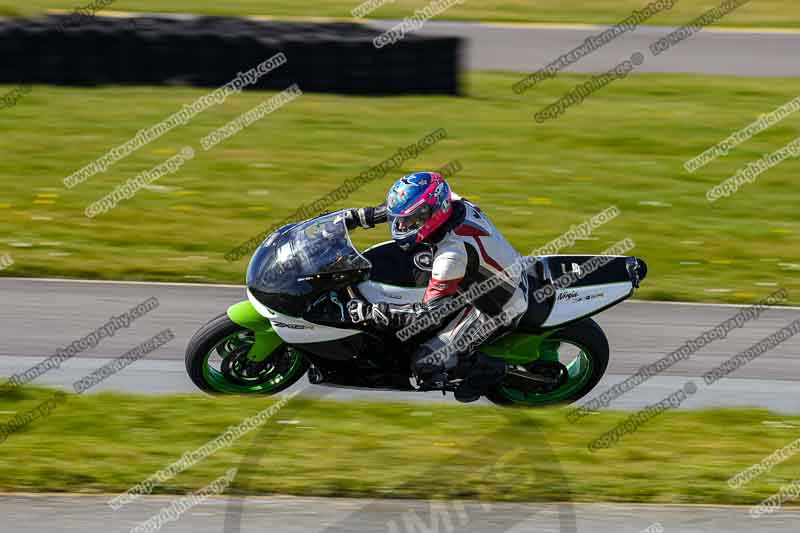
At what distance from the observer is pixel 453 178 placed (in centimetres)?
1528

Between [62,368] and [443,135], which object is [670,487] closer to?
[62,368]

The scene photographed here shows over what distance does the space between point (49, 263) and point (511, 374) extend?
5.63 metres

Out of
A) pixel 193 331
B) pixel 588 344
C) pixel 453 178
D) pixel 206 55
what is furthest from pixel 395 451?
pixel 206 55

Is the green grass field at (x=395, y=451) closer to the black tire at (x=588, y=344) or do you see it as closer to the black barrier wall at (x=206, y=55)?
the black tire at (x=588, y=344)

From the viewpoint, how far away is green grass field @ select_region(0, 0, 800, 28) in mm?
26047

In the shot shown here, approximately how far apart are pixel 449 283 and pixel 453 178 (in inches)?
287

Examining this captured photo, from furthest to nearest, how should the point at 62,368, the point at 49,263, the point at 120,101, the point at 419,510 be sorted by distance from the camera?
the point at 120,101, the point at 49,263, the point at 62,368, the point at 419,510

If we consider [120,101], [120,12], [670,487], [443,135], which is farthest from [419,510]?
[120,12]

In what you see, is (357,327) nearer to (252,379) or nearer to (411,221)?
(411,221)

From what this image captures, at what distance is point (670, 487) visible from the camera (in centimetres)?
778

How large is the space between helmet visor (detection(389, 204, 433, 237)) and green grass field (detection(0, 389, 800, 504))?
1.54 meters

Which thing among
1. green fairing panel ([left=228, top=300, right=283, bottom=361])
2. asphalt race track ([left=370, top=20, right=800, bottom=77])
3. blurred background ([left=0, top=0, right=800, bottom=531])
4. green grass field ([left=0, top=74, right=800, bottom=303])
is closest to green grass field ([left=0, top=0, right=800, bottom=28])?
blurred background ([left=0, top=0, right=800, bottom=531])

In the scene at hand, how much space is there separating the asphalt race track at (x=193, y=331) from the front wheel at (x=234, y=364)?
30cm

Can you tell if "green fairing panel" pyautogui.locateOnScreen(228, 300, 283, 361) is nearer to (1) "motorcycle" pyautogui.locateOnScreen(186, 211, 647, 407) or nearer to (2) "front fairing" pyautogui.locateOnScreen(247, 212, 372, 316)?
(1) "motorcycle" pyautogui.locateOnScreen(186, 211, 647, 407)
